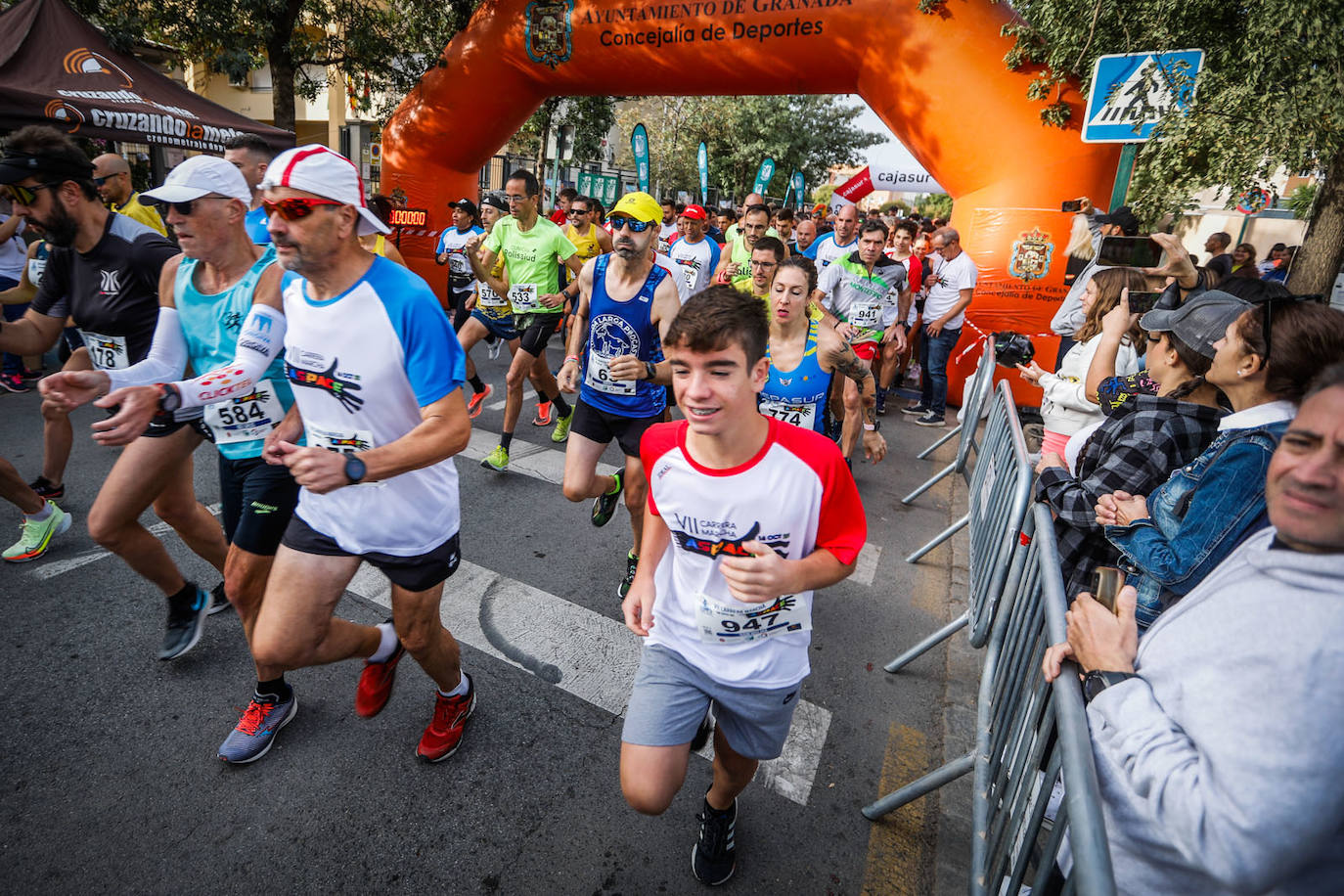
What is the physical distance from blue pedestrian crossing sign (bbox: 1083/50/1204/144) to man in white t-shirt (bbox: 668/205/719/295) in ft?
12.9

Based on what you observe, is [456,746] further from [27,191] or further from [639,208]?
[639,208]

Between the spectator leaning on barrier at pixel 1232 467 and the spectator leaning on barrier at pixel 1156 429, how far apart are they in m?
0.14

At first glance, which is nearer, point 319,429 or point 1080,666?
point 1080,666

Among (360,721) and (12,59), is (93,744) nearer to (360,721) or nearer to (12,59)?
(360,721)

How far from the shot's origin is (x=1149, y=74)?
5789mm

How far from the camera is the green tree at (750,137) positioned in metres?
30.7

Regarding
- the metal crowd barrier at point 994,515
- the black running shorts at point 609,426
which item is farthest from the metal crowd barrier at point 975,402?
the black running shorts at point 609,426

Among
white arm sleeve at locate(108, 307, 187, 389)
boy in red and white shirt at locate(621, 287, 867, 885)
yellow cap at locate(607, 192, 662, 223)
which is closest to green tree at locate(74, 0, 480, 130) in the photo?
yellow cap at locate(607, 192, 662, 223)

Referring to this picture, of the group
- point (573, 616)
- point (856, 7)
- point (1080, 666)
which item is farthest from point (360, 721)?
point (856, 7)

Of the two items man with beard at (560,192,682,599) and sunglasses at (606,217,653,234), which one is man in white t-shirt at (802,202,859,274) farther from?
man with beard at (560,192,682,599)

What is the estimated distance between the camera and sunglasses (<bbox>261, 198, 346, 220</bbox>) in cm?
211

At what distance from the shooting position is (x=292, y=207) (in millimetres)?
2123

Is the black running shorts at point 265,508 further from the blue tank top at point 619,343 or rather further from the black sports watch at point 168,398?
the blue tank top at point 619,343

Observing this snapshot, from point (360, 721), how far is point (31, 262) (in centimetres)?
446
